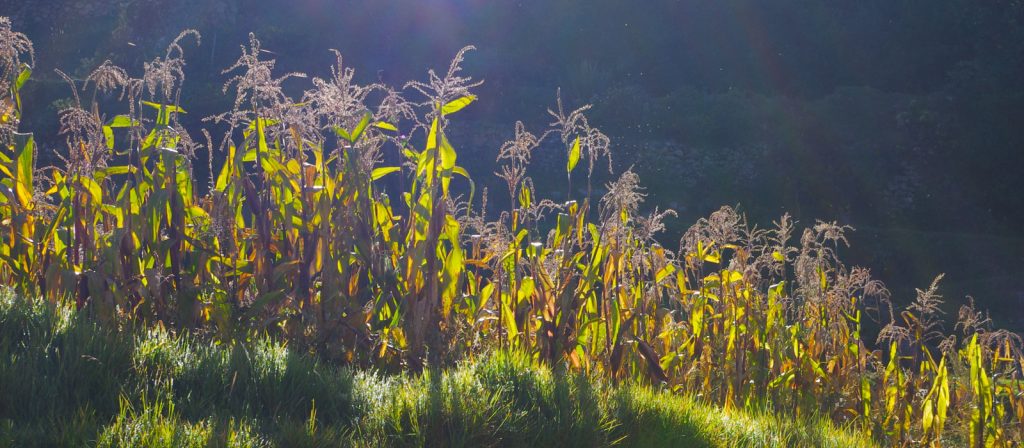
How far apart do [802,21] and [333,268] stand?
17926mm

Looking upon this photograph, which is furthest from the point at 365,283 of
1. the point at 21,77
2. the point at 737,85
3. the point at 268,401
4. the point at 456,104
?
the point at 737,85

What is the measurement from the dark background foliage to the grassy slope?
887 cm

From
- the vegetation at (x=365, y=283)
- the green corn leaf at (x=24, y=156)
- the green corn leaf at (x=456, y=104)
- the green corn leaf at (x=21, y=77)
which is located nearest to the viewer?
the vegetation at (x=365, y=283)

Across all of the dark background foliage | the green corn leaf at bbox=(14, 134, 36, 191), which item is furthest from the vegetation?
the dark background foliage

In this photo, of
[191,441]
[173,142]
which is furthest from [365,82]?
[191,441]

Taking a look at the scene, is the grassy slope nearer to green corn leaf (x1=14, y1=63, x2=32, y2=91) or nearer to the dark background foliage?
green corn leaf (x1=14, y1=63, x2=32, y2=91)

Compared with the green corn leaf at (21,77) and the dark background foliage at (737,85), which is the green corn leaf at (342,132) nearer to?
the green corn leaf at (21,77)

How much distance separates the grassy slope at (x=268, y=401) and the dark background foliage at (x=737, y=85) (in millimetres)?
8868

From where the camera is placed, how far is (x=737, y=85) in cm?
1881

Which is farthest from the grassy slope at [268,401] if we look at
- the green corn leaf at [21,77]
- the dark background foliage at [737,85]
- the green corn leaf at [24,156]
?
the dark background foliage at [737,85]

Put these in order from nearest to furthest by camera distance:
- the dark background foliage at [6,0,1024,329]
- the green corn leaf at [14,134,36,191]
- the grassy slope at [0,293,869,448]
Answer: the grassy slope at [0,293,869,448], the green corn leaf at [14,134,36,191], the dark background foliage at [6,0,1024,329]

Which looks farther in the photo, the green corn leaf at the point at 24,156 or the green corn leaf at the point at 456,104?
the green corn leaf at the point at 24,156

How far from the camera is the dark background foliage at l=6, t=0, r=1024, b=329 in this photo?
47.4ft

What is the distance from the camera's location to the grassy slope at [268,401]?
104 inches
